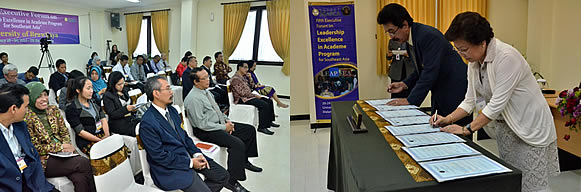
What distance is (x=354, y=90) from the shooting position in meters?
5.26

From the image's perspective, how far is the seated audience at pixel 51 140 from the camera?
4.29 feet

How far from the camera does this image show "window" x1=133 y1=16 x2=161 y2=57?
147cm

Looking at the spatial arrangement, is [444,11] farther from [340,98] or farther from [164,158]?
[164,158]

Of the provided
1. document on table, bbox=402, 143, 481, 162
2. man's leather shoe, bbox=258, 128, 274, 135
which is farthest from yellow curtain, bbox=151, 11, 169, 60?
document on table, bbox=402, 143, 481, 162

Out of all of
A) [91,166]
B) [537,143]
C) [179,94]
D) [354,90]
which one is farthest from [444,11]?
[91,166]

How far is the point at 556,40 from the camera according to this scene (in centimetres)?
527

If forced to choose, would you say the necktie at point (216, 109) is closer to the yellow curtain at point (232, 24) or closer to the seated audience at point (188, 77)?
the seated audience at point (188, 77)

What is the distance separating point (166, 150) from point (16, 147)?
2.06 feet

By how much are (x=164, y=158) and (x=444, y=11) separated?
5.13 m

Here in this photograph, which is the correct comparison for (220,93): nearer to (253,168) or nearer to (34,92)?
(253,168)

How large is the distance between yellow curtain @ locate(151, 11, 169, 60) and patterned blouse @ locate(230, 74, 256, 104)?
31cm

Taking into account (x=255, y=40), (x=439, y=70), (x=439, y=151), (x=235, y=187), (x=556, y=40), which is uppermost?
(x=556, y=40)

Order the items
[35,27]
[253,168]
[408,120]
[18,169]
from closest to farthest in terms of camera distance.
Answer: [18,169]
[35,27]
[253,168]
[408,120]

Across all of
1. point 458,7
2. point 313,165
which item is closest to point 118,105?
point 313,165
